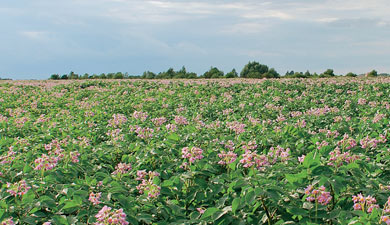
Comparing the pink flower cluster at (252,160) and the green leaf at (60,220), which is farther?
the pink flower cluster at (252,160)

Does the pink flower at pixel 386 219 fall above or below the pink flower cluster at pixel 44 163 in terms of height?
below

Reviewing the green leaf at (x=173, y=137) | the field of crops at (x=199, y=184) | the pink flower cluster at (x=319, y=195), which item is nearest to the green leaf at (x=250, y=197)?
the field of crops at (x=199, y=184)

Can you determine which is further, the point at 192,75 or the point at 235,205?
the point at 192,75

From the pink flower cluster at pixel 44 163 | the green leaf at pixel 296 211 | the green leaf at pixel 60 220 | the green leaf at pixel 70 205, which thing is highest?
the pink flower cluster at pixel 44 163

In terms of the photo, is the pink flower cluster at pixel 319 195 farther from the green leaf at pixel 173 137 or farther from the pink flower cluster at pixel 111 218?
the green leaf at pixel 173 137

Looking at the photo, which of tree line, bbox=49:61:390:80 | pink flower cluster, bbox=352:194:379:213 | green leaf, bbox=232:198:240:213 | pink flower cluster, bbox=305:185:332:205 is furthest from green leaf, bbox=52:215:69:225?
tree line, bbox=49:61:390:80

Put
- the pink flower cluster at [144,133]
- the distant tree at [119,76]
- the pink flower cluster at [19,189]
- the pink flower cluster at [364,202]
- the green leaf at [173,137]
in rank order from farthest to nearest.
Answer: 1. the distant tree at [119,76]
2. the pink flower cluster at [144,133]
3. the green leaf at [173,137]
4. the pink flower cluster at [19,189]
5. the pink flower cluster at [364,202]

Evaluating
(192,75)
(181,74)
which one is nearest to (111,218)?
(192,75)

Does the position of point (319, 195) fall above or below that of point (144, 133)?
below

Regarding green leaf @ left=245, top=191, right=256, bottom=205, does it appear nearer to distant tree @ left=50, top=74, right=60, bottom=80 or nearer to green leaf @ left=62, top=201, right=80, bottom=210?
green leaf @ left=62, top=201, right=80, bottom=210

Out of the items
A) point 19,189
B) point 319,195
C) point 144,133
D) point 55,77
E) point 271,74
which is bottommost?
point 19,189

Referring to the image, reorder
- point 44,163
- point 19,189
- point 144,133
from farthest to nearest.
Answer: point 144,133 → point 44,163 → point 19,189

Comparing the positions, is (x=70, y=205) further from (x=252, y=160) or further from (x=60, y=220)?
(x=252, y=160)

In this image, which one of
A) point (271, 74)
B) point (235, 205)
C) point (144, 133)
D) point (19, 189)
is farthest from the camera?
point (271, 74)
